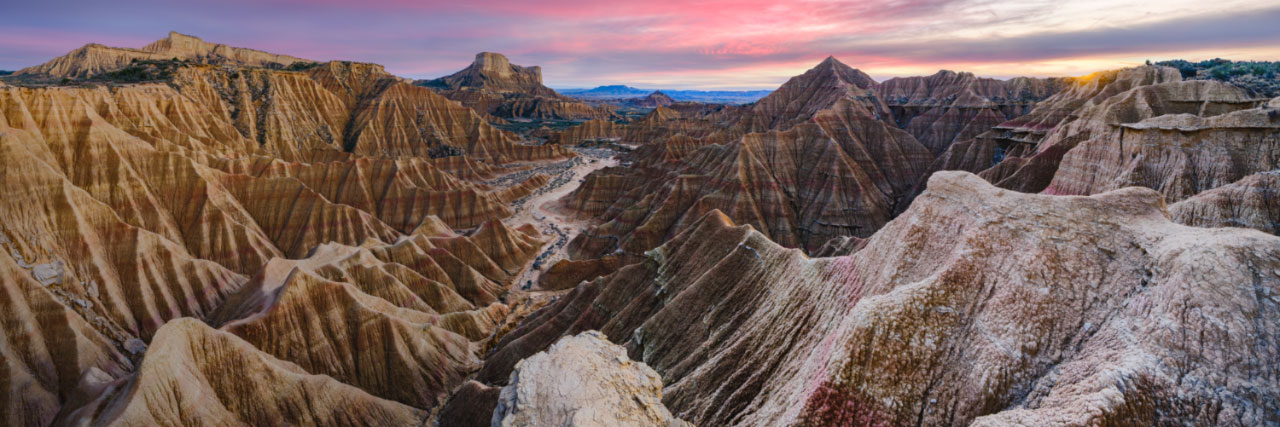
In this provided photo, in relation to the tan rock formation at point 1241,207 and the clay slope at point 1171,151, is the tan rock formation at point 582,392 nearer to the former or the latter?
the tan rock formation at point 1241,207

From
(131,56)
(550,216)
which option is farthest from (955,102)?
(131,56)

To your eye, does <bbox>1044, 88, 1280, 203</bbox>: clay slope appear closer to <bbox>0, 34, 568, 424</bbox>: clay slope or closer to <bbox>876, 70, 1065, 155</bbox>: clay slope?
<bbox>0, 34, 568, 424</bbox>: clay slope

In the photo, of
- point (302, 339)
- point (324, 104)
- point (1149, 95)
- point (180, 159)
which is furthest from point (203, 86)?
point (1149, 95)

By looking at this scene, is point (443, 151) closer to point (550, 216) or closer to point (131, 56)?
point (550, 216)

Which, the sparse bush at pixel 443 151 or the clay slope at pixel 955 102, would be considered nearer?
the clay slope at pixel 955 102

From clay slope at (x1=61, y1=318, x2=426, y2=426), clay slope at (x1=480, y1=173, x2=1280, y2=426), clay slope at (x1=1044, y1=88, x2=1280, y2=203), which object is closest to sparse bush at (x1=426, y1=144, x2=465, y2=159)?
clay slope at (x1=61, y1=318, x2=426, y2=426)

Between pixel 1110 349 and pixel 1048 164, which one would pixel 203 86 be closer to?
pixel 1110 349

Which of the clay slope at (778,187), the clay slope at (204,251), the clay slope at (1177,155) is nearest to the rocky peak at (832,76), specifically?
the clay slope at (778,187)
